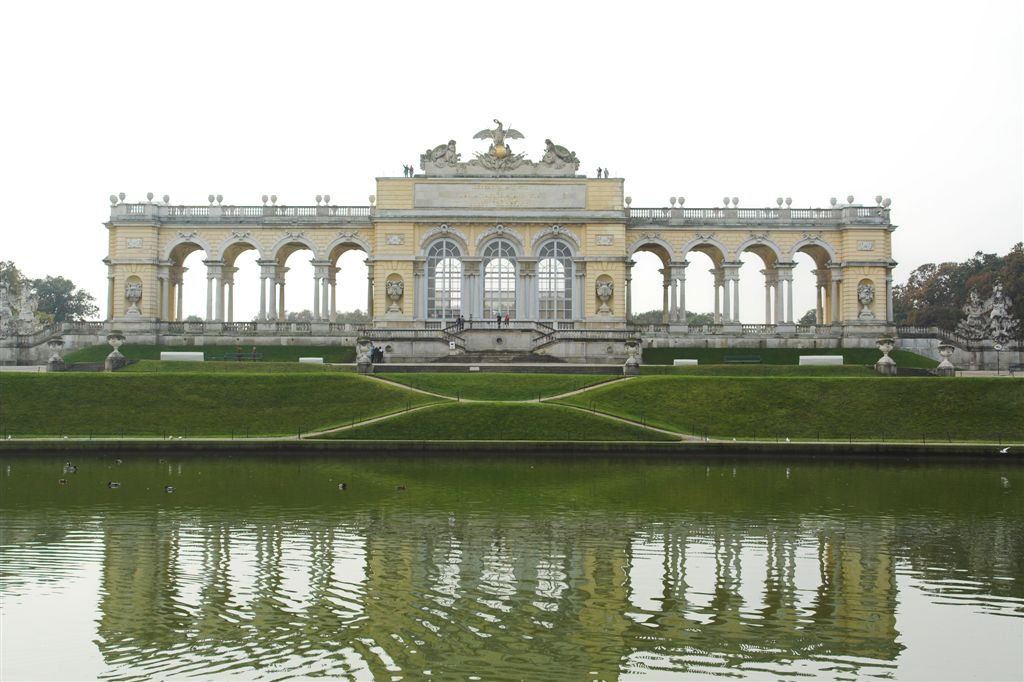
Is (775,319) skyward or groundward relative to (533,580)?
skyward

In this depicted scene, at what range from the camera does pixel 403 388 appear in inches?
1576

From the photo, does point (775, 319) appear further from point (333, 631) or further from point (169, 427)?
point (333, 631)

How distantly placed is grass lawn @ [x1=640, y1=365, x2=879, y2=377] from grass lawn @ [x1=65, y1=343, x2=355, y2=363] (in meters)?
17.4

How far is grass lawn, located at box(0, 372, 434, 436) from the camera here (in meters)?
34.8

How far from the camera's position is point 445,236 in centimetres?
6284

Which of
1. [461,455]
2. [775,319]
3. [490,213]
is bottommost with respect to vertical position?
[461,455]

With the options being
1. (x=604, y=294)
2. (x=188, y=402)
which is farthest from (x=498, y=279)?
(x=188, y=402)

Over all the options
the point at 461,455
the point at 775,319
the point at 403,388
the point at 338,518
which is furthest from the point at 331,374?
the point at 775,319

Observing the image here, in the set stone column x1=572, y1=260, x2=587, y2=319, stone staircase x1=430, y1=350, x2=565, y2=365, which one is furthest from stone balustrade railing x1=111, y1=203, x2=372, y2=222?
stone staircase x1=430, y1=350, x2=565, y2=365

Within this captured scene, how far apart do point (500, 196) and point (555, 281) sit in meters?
6.54

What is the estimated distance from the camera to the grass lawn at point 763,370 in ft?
150

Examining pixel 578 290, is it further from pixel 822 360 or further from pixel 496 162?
pixel 822 360

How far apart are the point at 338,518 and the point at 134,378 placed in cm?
2196

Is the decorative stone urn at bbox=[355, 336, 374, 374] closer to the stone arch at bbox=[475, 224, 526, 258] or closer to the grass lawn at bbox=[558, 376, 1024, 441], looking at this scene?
the grass lawn at bbox=[558, 376, 1024, 441]
